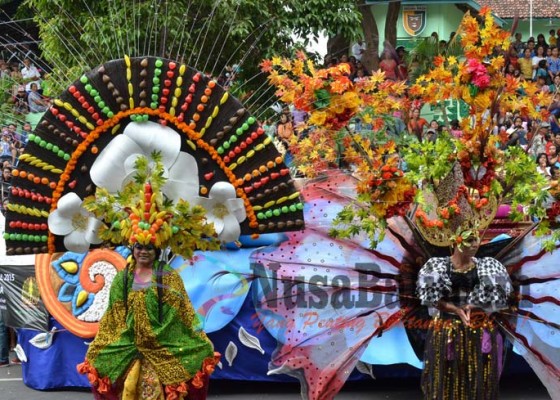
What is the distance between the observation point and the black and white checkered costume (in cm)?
604

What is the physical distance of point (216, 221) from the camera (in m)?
6.11

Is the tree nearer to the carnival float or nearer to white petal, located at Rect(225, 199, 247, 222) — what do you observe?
the carnival float

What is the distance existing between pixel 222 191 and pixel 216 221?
197mm

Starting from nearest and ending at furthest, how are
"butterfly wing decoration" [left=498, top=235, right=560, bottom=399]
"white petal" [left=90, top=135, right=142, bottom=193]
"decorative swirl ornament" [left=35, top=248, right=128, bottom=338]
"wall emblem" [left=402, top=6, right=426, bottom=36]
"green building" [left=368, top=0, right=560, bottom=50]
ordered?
1. "white petal" [left=90, top=135, right=142, bottom=193]
2. "butterfly wing decoration" [left=498, top=235, right=560, bottom=399]
3. "decorative swirl ornament" [left=35, top=248, right=128, bottom=338]
4. "green building" [left=368, top=0, right=560, bottom=50]
5. "wall emblem" [left=402, top=6, right=426, bottom=36]

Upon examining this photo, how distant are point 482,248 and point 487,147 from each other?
1358 mm

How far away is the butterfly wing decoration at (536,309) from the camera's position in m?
6.76

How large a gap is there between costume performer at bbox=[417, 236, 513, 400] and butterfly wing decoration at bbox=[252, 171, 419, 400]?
2.51 ft

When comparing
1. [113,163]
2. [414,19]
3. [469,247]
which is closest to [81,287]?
[113,163]

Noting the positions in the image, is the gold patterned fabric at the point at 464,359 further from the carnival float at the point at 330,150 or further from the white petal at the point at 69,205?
the white petal at the point at 69,205

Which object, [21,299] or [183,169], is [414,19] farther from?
[183,169]

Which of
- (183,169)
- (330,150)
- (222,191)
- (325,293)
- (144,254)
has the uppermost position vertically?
(330,150)

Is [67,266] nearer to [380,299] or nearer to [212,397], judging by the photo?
[212,397]

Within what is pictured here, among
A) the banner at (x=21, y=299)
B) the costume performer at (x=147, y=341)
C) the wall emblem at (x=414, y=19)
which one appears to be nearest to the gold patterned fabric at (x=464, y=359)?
the costume performer at (x=147, y=341)

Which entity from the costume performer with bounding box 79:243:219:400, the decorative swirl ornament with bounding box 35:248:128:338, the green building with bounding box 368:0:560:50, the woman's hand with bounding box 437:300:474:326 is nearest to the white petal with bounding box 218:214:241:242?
the costume performer with bounding box 79:243:219:400
